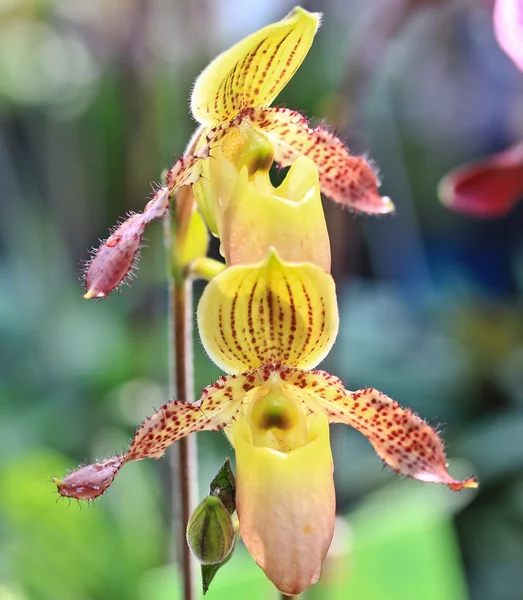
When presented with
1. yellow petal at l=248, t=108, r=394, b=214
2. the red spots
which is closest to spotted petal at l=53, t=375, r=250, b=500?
the red spots

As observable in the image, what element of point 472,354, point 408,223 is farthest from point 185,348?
point 408,223

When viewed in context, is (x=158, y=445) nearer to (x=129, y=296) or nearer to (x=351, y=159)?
(x=351, y=159)

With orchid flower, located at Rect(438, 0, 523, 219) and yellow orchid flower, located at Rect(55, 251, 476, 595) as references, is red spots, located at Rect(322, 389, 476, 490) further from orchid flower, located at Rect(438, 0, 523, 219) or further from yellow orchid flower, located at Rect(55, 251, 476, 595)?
orchid flower, located at Rect(438, 0, 523, 219)

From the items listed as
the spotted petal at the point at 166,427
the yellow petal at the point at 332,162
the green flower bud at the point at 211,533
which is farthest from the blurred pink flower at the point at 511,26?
the green flower bud at the point at 211,533

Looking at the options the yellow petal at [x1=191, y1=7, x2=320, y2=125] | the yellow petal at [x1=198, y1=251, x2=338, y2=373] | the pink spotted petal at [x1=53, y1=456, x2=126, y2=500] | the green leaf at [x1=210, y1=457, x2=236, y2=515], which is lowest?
the green leaf at [x1=210, y1=457, x2=236, y2=515]

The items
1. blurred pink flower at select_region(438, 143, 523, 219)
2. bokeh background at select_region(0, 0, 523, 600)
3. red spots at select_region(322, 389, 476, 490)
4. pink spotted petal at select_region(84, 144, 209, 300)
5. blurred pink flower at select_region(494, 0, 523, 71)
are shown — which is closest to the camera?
pink spotted petal at select_region(84, 144, 209, 300)

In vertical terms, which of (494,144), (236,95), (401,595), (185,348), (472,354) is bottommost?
(401,595)

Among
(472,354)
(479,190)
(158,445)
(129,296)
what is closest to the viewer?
(158,445)
